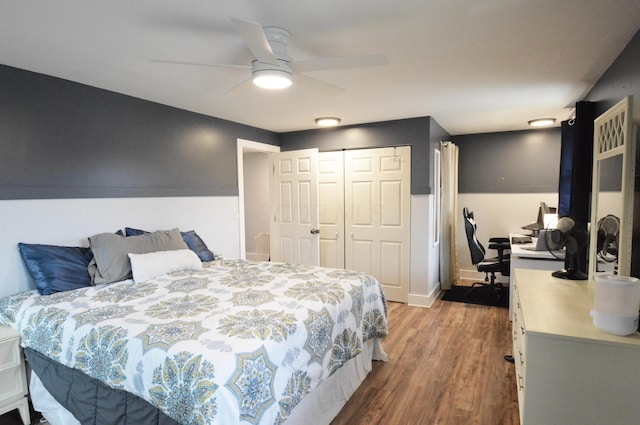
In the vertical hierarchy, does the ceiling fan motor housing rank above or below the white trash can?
above

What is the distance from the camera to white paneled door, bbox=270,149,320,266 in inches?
185

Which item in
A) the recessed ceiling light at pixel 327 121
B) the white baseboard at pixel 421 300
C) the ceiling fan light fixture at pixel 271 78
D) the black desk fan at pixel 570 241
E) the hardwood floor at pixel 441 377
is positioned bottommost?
the hardwood floor at pixel 441 377

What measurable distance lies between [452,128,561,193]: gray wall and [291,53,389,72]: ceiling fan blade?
4.15 metres

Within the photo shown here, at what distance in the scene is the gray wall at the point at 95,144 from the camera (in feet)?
8.16

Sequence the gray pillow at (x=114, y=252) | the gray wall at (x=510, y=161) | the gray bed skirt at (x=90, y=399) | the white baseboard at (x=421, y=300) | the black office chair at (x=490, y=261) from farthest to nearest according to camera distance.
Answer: the gray wall at (x=510, y=161) < the black office chair at (x=490, y=261) < the white baseboard at (x=421, y=300) < the gray pillow at (x=114, y=252) < the gray bed skirt at (x=90, y=399)

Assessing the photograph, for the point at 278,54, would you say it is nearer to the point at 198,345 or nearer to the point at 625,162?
the point at 198,345

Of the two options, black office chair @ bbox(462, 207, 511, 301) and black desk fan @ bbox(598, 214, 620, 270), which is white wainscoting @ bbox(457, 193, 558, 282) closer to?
black office chair @ bbox(462, 207, 511, 301)

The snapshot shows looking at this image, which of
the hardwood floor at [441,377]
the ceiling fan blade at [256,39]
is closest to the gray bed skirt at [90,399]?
the hardwood floor at [441,377]

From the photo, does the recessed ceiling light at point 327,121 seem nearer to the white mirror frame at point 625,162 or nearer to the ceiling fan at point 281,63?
the ceiling fan at point 281,63

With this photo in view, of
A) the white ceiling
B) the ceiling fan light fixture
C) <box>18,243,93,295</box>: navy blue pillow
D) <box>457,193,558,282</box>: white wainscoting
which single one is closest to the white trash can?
the white ceiling

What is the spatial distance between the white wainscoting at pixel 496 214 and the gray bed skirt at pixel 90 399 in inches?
201

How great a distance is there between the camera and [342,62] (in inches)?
75.9

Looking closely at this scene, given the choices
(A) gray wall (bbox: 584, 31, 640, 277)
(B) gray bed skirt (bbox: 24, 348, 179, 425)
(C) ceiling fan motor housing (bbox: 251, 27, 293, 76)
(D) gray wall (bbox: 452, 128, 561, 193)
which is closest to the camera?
(B) gray bed skirt (bbox: 24, 348, 179, 425)

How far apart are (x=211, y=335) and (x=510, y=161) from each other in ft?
16.9
